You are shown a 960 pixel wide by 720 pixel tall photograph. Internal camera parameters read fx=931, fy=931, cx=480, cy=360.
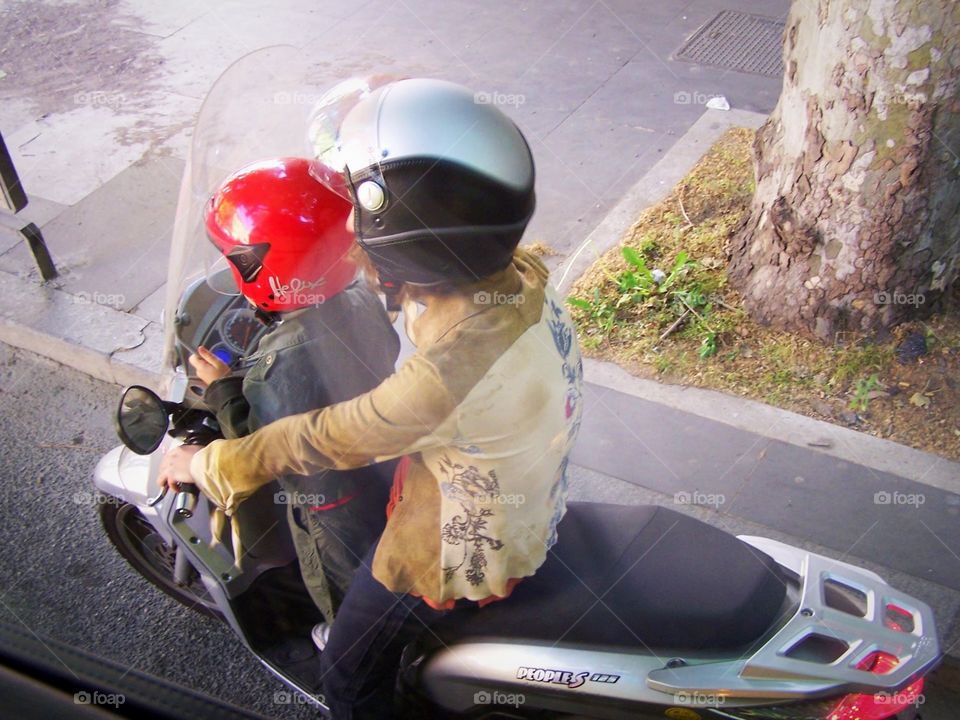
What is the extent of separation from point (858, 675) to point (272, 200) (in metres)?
1.60

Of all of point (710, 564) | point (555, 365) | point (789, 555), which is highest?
point (555, 365)

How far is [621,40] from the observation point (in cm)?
714

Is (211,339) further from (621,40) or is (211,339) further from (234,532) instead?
(621,40)

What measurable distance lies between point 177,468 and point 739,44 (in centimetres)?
599

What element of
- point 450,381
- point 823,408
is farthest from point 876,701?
point 823,408

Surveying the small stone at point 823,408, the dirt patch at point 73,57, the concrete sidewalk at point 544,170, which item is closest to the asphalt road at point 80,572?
the concrete sidewalk at point 544,170

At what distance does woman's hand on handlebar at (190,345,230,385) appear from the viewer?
2.12 meters

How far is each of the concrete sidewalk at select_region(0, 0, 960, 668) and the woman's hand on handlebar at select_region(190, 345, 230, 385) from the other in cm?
198

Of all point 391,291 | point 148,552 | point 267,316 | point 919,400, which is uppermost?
point 391,291

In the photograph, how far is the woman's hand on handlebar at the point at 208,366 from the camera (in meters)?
2.12

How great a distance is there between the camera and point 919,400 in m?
3.87

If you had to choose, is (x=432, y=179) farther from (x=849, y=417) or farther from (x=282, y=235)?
(x=849, y=417)

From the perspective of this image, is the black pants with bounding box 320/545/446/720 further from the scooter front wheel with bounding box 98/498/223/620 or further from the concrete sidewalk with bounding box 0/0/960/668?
the concrete sidewalk with bounding box 0/0/960/668

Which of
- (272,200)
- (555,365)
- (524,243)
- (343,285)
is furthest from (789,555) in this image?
(524,243)
